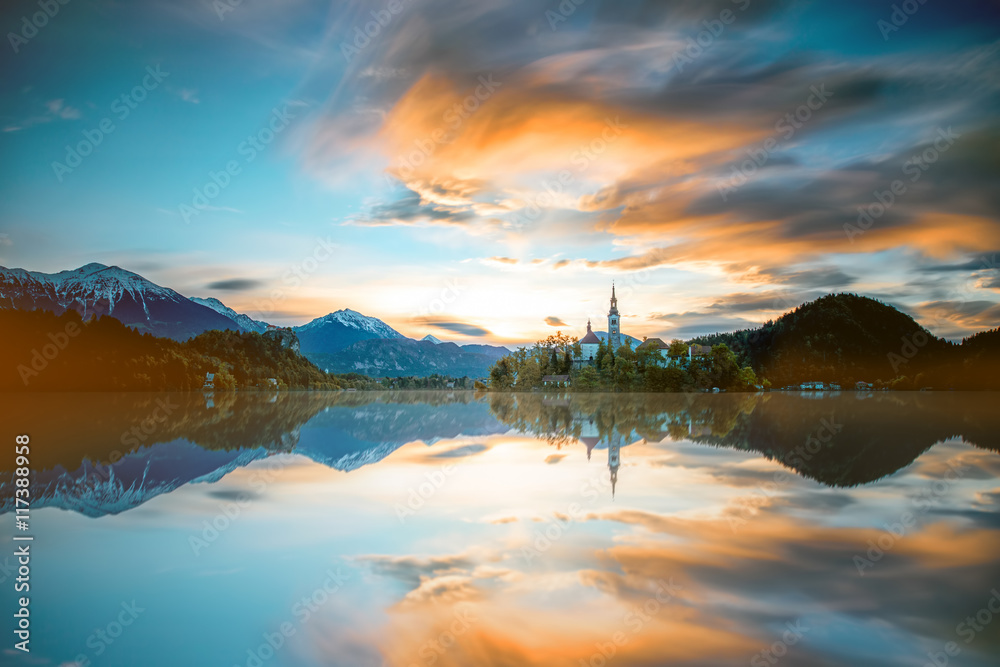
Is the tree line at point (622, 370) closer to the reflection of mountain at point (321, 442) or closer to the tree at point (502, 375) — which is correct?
the tree at point (502, 375)

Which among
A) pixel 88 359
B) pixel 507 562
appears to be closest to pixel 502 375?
pixel 88 359

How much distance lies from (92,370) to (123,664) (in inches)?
3798

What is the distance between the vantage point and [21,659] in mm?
5105

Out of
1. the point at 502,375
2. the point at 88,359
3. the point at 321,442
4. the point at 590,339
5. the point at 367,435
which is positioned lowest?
the point at 367,435

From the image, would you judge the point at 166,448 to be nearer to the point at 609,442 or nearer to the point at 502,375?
the point at 609,442

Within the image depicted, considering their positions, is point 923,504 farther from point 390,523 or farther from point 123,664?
point 123,664

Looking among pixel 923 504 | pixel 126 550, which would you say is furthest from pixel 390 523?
pixel 923 504

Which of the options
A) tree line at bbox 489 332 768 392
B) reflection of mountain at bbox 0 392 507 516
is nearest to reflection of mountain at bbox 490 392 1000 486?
reflection of mountain at bbox 0 392 507 516

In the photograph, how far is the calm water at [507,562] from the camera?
5.34 meters

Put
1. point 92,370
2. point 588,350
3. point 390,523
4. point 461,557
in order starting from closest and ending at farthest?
1. point 461,557
2. point 390,523
3. point 92,370
4. point 588,350

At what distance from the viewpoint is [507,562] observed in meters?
7.56

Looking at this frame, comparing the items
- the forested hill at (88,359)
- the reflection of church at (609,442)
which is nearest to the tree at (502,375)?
the forested hill at (88,359)

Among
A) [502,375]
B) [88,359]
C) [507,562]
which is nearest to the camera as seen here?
[507,562]

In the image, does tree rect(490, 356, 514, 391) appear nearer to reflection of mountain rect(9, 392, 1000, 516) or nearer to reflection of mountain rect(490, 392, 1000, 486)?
reflection of mountain rect(490, 392, 1000, 486)
